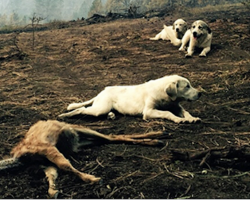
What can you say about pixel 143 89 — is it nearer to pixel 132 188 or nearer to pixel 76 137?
pixel 76 137

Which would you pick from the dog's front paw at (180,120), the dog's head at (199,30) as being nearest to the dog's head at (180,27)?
the dog's head at (199,30)

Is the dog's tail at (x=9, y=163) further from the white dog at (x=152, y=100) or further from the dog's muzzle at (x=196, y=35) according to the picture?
the dog's muzzle at (x=196, y=35)

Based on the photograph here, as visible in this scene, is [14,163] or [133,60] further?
[133,60]

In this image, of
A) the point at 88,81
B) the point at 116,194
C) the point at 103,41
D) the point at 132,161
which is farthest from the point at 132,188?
the point at 103,41

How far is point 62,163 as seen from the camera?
3834mm

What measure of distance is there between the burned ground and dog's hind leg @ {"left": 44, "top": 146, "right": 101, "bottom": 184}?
0.06 meters

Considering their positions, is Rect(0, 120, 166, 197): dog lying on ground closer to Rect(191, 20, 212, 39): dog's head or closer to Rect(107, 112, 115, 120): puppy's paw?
Rect(107, 112, 115, 120): puppy's paw

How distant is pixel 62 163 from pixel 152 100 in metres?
2.37

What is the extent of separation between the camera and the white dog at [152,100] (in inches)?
222

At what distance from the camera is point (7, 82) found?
9.61 meters

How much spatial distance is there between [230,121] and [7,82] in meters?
6.35

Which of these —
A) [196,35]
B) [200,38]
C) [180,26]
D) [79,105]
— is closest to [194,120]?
[79,105]

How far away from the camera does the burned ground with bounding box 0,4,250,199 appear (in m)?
3.41

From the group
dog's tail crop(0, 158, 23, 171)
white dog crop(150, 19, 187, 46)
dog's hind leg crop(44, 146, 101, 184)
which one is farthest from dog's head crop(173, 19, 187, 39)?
dog's tail crop(0, 158, 23, 171)
